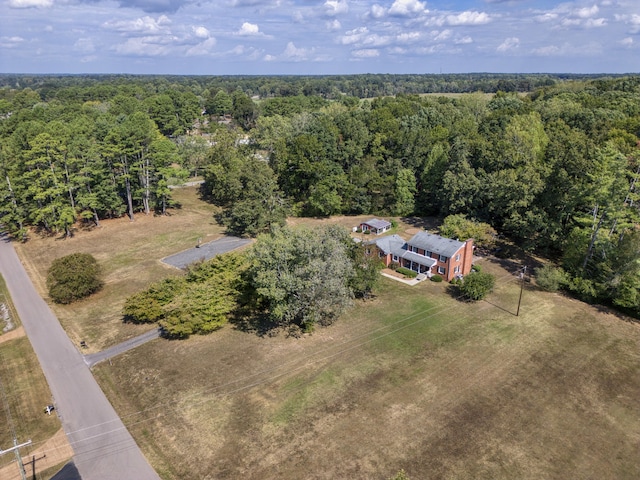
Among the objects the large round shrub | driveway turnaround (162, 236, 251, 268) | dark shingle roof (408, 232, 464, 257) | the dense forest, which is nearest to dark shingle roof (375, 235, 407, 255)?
dark shingle roof (408, 232, 464, 257)

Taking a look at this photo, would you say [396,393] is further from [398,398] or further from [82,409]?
[82,409]

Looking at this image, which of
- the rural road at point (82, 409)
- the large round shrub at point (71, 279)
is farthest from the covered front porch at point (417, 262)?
the large round shrub at point (71, 279)

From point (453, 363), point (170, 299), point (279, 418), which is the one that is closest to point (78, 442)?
point (279, 418)

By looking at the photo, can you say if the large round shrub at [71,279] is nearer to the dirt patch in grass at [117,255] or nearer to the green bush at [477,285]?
the dirt patch in grass at [117,255]

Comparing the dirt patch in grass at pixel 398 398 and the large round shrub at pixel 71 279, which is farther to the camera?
the large round shrub at pixel 71 279

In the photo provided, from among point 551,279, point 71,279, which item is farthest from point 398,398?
point 71,279

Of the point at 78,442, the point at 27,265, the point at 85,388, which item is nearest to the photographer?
the point at 78,442

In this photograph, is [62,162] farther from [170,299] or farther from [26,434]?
[26,434]
